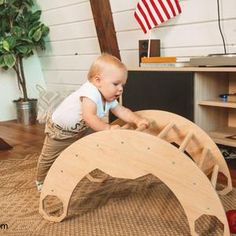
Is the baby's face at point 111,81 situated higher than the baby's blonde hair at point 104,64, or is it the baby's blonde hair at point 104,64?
the baby's blonde hair at point 104,64

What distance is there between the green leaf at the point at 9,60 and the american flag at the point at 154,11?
1131 millimetres

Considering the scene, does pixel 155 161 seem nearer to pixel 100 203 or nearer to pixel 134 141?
pixel 134 141

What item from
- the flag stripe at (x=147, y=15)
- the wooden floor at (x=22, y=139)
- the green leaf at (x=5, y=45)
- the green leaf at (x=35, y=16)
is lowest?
the wooden floor at (x=22, y=139)

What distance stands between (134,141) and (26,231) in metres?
0.45

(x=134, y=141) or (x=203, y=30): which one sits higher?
(x=203, y=30)

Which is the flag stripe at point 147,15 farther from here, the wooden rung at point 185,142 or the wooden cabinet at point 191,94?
the wooden rung at point 185,142

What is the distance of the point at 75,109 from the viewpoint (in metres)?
1.29

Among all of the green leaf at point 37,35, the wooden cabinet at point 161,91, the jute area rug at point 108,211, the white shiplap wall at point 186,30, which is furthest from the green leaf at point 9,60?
the jute area rug at point 108,211

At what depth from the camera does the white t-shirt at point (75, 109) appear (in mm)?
1234

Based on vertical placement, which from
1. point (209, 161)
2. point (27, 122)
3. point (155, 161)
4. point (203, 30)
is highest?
point (203, 30)

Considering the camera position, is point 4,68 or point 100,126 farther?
point 4,68

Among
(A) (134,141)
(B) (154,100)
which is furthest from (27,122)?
(A) (134,141)

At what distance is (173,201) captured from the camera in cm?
126

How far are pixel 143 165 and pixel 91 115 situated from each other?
295 millimetres
